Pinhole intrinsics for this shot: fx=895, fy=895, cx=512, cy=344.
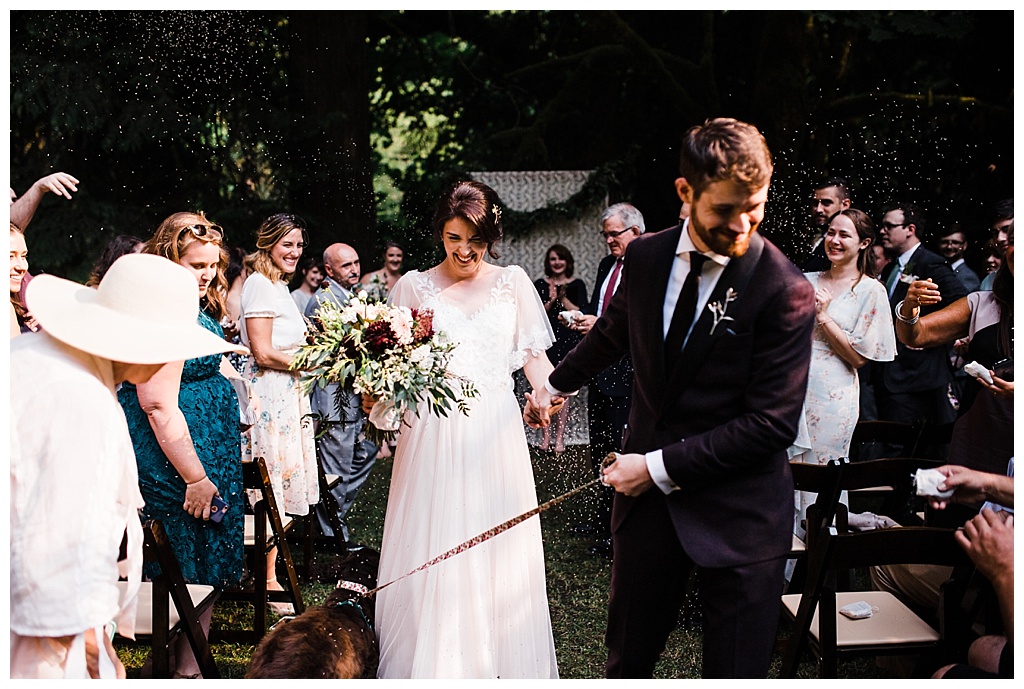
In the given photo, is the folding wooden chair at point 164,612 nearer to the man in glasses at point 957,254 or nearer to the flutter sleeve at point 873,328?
the flutter sleeve at point 873,328

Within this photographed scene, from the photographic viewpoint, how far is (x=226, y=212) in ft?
34.8

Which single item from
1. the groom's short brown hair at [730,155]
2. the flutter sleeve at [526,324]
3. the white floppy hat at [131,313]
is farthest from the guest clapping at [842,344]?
the white floppy hat at [131,313]

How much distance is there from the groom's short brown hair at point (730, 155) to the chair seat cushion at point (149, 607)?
2.45 meters

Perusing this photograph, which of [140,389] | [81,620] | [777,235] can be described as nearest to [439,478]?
[140,389]

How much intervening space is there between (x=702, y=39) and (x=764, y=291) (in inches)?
367

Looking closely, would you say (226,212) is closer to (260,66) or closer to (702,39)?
(260,66)

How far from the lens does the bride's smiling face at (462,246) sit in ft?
12.1

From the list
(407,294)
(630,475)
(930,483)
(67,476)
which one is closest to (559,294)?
(407,294)

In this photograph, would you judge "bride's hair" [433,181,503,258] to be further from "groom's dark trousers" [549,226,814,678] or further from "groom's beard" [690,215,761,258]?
"groom's beard" [690,215,761,258]


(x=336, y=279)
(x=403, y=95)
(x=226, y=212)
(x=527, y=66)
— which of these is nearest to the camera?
(x=336, y=279)

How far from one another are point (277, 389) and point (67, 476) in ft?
9.81

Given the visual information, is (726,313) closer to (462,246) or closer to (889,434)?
(462,246)

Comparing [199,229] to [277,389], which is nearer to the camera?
[199,229]

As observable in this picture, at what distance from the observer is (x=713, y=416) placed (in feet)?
8.52
